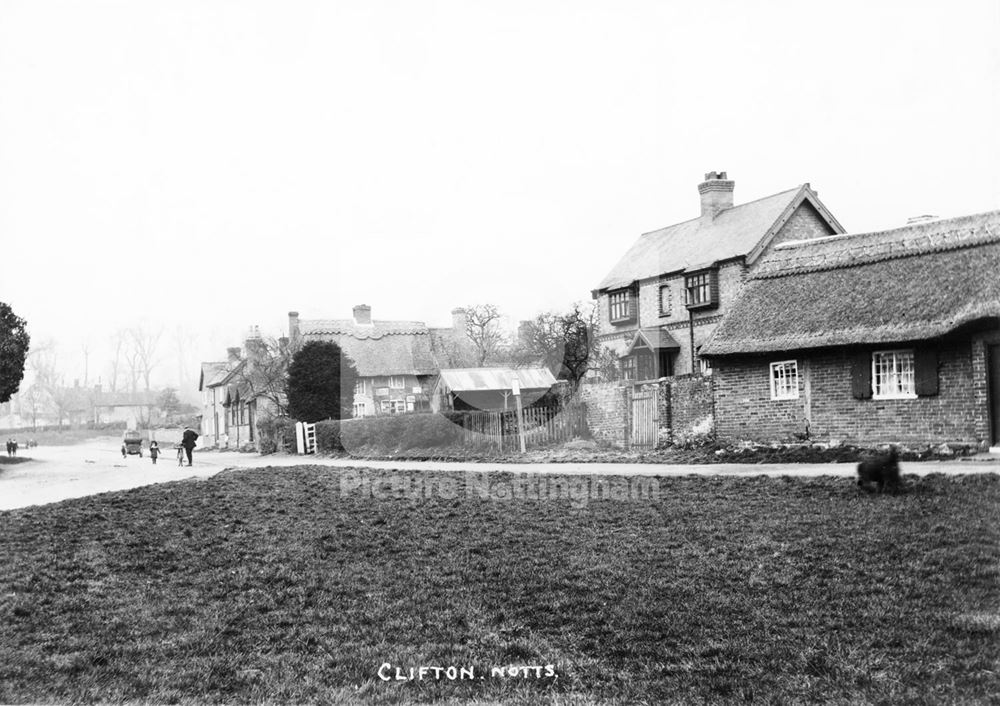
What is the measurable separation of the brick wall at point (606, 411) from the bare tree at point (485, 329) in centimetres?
3004

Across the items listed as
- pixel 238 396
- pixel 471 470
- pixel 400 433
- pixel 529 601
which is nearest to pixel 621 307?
pixel 400 433

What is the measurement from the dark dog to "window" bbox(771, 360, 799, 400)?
9548 mm

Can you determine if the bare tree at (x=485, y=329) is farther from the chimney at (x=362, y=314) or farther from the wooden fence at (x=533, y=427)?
the wooden fence at (x=533, y=427)

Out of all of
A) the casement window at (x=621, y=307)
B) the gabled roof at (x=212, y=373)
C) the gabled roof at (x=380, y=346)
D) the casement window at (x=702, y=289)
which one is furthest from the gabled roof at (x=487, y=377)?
the gabled roof at (x=212, y=373)

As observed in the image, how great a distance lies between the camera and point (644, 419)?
25281 mm

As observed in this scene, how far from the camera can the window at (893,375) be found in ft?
64.5

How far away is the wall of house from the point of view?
18.7 meters

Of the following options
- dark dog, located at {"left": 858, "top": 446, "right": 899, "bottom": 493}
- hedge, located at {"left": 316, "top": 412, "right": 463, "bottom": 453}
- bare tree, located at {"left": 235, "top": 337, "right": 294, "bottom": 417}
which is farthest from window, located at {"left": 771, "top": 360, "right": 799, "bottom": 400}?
bare tree, located at {"left": 235, "top": 337, "right": 294, "bottom": 417}

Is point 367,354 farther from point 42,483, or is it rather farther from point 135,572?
point 135,572

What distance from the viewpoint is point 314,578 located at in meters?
8.85

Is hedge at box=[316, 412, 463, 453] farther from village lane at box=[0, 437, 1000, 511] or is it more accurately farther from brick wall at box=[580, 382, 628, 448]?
brick wall at box=[580, 382, 628, 448]

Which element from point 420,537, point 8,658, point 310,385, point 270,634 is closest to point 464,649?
point 270,634

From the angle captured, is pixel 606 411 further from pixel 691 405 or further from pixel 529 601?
pixel 529 601

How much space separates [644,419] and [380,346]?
113 ft
